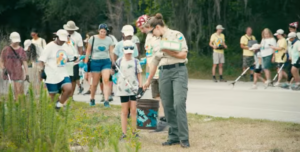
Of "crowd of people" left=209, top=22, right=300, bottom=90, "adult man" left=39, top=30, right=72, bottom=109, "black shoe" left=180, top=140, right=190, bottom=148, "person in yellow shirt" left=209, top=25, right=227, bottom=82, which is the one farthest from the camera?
"person in yellow shirt" left=209, top=25, right=227, bottom=82

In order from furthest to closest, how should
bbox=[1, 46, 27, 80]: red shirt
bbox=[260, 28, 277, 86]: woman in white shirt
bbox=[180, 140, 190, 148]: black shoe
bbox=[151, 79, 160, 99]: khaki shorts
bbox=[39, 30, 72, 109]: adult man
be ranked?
bbox=[260, 28, 277, 86]: woman in white shirt, bbox=[1, 46, 27, 80]: red shirt, bbox=[39, 30, 72, 109]: adult man, bbox=[151, 79, 160, 99]: khaki shorts, bbox=[180, 140, 190, 148]: black shoe

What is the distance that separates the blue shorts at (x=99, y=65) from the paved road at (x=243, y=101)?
4.51ft

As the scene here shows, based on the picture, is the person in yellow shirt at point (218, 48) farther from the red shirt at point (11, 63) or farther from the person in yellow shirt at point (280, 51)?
the red shirt at point (11, 63)

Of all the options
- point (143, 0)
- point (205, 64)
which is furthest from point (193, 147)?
point (143, 0)

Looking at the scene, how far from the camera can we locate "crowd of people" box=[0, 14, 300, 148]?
8.03 m

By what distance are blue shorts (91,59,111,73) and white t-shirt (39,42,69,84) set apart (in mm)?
1757

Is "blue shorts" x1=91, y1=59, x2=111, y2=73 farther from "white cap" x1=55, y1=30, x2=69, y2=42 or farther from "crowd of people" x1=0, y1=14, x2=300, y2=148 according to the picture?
"white cap" x1=55, y1=30, x2=69, y2=42

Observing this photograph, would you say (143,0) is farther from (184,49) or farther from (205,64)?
(184,49)

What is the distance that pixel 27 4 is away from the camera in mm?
40094

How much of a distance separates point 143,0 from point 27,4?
16.9m

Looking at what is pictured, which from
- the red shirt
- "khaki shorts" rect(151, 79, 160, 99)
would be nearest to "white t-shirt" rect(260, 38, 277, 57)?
"khaki shorts" rect(151, 79, 160, 99)

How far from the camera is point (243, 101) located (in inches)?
556

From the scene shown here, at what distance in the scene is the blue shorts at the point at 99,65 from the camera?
13031mm

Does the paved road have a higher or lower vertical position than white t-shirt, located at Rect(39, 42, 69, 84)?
lower
